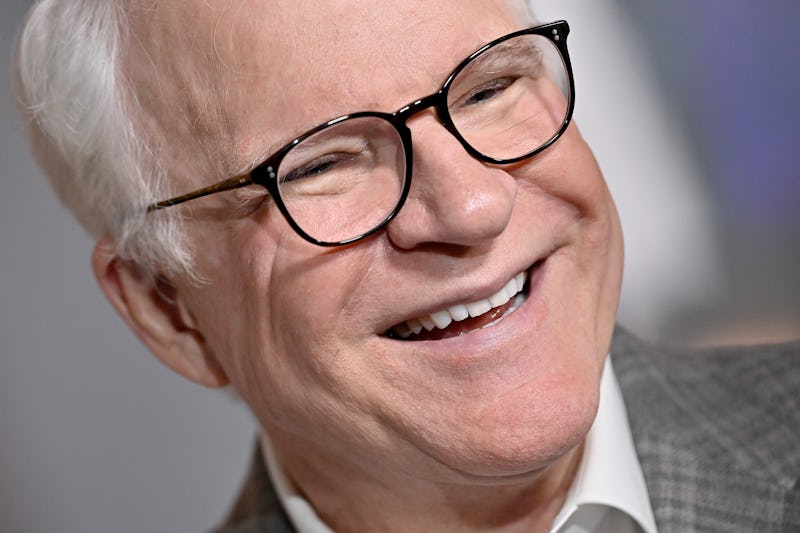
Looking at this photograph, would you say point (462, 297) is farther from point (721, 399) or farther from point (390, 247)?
point (721, 399)

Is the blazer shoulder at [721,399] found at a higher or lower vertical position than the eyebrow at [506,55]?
lower

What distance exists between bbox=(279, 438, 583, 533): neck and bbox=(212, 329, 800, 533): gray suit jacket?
0.15m

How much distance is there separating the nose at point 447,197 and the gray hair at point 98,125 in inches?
12.4

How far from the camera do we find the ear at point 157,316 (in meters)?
1.75

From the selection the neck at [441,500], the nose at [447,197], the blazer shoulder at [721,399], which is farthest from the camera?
the blazer shoulder at [721,399]

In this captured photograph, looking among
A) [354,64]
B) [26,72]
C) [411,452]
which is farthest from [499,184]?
[26,72]

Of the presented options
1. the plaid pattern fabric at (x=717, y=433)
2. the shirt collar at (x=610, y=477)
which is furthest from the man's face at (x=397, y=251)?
the plaid pattern fabric at (x=717, y=433)

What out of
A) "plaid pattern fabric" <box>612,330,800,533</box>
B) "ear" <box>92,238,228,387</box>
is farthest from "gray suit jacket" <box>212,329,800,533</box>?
"ear" <box>92,238,228,387</box>

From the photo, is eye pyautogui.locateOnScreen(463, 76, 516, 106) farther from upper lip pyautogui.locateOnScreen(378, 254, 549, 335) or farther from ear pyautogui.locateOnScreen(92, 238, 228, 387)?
ear pyautogui.locateOnScreen(92, 238, 228, 387)

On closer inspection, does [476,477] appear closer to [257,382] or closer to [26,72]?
[257,382]

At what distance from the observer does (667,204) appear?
9.55 feet

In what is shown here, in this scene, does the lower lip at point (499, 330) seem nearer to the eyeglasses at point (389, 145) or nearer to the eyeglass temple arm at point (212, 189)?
the eyeglasses at point (389, 145)

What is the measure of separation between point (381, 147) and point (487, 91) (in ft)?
0.62

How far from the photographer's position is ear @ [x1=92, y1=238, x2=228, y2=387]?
5.73 feet
